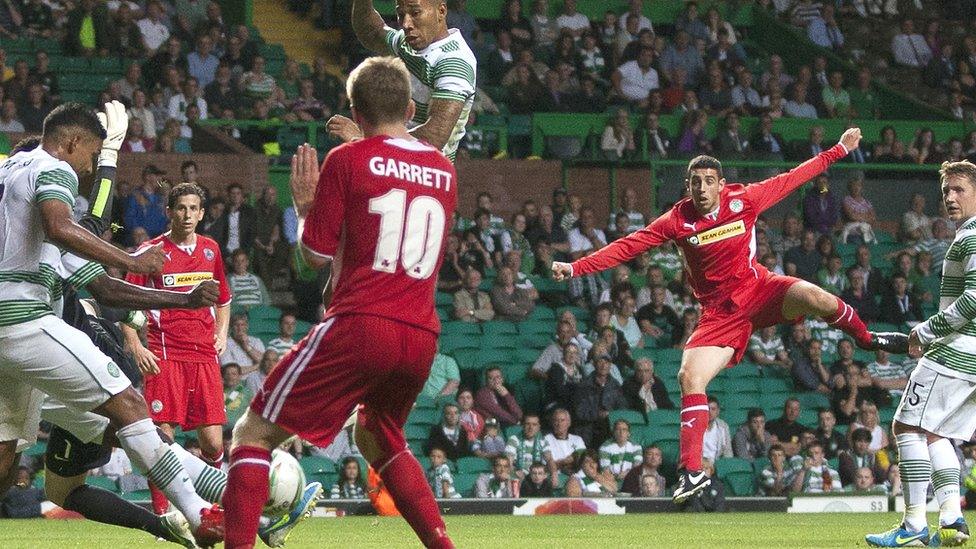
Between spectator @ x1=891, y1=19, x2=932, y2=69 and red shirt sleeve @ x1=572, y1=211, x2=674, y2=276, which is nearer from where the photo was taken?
red shirt sleeve @ x1=572, y1=211, x2=674, y2=276

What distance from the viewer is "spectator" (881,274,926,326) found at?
20.1 m

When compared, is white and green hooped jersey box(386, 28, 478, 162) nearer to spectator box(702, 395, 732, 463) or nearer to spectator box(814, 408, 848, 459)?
spectator box(702, 395, 732, 463)

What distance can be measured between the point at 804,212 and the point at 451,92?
1453 cm

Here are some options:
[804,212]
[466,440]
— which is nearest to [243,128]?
[466,440]

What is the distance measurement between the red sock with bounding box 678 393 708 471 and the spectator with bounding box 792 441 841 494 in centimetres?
626

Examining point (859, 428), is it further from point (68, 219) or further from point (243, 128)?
point (68, 219)

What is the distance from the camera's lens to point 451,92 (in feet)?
24.7

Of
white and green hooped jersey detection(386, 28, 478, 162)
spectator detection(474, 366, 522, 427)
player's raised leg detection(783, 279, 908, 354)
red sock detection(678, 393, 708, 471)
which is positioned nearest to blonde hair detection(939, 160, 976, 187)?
player's raised leg detection(783, 279, 908, 354)

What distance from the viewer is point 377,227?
5941 mm

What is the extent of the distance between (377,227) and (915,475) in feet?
15.9

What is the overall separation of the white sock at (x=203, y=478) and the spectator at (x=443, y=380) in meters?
9.44

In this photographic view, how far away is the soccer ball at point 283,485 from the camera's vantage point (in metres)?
6.77

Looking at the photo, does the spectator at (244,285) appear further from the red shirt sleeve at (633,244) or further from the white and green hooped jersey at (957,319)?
the white and green hooped jersey at (957,319)

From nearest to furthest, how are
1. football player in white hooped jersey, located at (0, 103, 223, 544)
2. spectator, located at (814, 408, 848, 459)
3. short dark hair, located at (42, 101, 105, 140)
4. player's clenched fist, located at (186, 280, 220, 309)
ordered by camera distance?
1. player's clenched fist, located at (186, 280, 220, 309)
2. football player in white hooped jersey, located at (0, 103, 223, 544)
3. short dark hair, located at (42, 101, 105, 140)
4. spectator, located at (814, 408, 848, 459)
